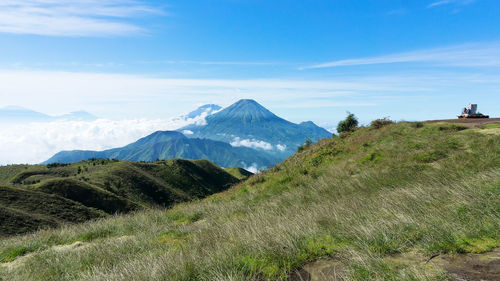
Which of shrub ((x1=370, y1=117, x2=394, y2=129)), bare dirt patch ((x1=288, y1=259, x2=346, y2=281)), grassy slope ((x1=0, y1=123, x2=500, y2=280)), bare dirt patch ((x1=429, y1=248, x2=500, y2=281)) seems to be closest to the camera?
bare dirt patch ((x1=429, y1=248, x2=500, y2=281))

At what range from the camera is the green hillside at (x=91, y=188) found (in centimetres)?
5255

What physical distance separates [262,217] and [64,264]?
4637 millimetres

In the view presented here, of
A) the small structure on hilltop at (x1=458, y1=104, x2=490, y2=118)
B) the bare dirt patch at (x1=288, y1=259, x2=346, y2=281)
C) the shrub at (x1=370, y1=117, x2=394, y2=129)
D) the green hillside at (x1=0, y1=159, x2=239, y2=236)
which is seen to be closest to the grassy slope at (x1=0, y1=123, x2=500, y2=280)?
the bare dirt patch at (x1=288, y1=259, x2=346, y2=281)

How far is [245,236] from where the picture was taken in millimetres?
4961

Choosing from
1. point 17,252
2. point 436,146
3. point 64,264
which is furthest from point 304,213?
point 436,146

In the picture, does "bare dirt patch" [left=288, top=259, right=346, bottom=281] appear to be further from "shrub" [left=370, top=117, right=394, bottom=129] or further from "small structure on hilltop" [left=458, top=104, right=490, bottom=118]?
"small structure on hilltop" [left=458, top=104, right=490, bottom=118]

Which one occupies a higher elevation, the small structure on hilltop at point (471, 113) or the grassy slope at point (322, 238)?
the small structure on hilltop at point (471, 113)

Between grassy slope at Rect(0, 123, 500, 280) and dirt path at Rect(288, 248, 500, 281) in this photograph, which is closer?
dirt path at Rect(288, 248, 500, 281)

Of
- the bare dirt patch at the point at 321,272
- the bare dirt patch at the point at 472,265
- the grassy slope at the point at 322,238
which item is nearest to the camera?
the bare dirt patch at the point at 472,265

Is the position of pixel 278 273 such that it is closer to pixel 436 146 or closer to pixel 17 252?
pixel 17 252

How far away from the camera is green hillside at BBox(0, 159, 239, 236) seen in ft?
172

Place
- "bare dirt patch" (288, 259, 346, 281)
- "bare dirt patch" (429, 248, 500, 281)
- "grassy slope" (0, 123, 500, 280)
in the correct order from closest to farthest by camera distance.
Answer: "bare dirt patch" (429, 248, 500, 281)
"bare dirt patch" (288, 259, 346, 281)
"grassy slope" (0, 123, 500, 280)

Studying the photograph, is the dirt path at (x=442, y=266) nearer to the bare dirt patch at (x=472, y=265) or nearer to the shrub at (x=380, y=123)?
the bare dirt patch at (x=472, y=265)

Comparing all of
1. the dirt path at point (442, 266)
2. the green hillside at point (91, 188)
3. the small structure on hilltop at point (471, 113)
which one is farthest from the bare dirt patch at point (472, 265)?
the small structure on hilltop at point (471, 113)
